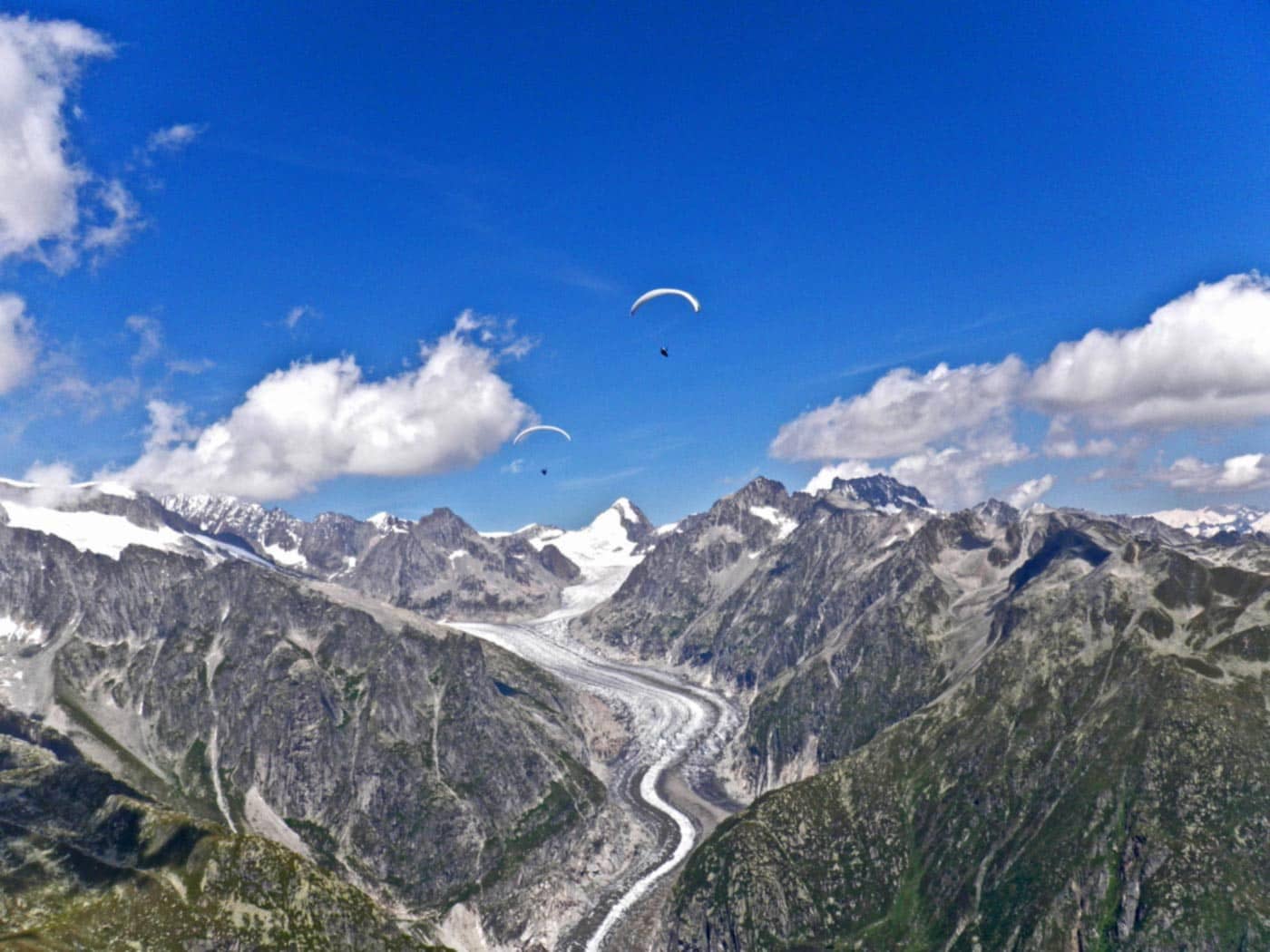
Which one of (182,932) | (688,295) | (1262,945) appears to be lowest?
(1262,945)

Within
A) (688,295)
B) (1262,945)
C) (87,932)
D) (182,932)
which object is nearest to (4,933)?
(87,932)

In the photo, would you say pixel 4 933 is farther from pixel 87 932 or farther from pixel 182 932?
pixel 182 932

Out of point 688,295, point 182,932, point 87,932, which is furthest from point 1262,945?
point 87,932

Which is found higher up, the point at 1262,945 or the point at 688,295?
the point at 688,295

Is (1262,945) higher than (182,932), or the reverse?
(182,932)

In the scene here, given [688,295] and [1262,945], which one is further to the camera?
[1262,945]

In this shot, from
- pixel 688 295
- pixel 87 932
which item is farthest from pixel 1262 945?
pixel 87 932

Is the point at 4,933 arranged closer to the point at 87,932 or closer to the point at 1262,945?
the point at 87,932

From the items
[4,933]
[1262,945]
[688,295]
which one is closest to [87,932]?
[4,933]
